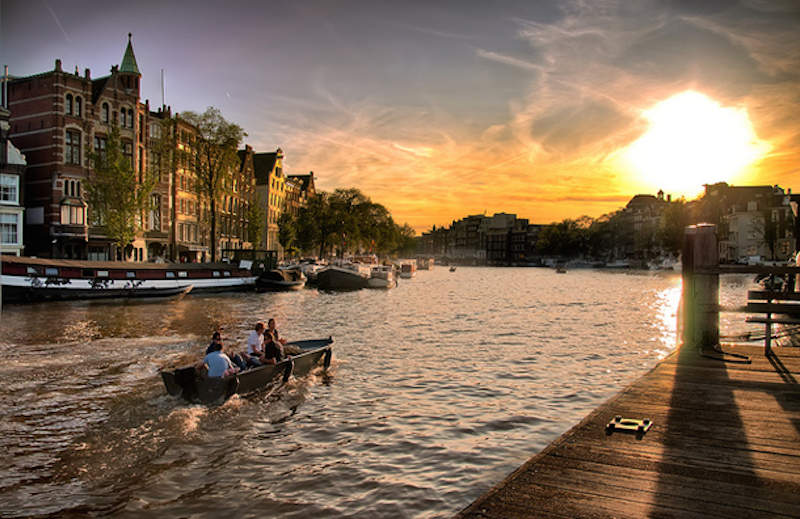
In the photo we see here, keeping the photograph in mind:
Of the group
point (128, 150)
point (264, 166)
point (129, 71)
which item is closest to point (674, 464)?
point (128, 150)

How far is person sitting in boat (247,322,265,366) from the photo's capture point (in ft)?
55.3

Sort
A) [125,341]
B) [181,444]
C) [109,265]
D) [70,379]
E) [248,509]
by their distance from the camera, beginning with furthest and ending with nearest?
1. [109,265]
2. [125,341]
3. [70,379]
4. [181,444]
5. [248,509]

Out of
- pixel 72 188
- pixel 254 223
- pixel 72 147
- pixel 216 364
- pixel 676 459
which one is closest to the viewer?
pixel 676 459

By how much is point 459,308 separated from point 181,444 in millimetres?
35928

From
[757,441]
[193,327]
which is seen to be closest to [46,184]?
[193,327]

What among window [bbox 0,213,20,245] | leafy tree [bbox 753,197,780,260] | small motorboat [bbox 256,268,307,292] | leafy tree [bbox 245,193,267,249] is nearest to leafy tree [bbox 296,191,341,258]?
leafy tree [bbox 245,193,267,249]

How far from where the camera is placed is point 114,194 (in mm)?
56562

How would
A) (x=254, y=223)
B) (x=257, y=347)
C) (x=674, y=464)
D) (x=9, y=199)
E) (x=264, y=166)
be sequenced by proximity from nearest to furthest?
(x=674, y=464), (x=257, y=347), (x=9, y=199), (x=254, y=223), (x=264, y=166)

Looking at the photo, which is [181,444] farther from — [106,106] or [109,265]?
[106,106]

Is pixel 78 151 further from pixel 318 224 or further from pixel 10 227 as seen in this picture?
pixel 318 224

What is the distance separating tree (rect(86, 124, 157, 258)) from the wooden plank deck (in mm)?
55962

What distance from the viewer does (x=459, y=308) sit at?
46844 millimetres

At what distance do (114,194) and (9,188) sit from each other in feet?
28.0

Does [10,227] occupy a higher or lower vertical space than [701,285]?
higher
